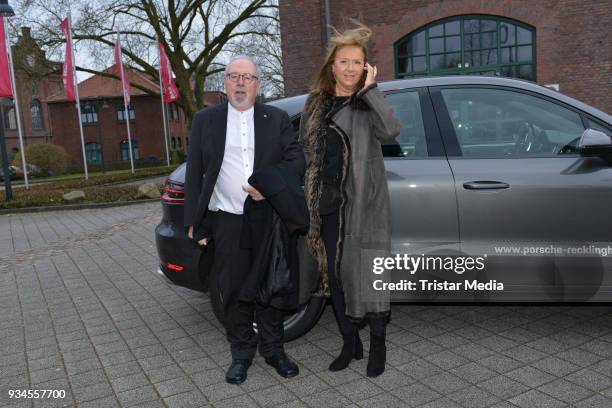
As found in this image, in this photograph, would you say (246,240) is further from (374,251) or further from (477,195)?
(477,195)

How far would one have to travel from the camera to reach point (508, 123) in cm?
353

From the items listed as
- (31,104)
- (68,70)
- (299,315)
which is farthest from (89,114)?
(299,315)

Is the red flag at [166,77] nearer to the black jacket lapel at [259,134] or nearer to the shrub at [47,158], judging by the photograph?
the shrub at [47,158]

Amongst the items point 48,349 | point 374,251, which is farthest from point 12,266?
point 374,251

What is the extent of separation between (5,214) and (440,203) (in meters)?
12.8

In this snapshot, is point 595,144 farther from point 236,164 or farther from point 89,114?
point 89,114

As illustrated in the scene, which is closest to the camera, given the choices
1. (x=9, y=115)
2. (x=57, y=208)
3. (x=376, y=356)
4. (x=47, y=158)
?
(x=376, y=356)

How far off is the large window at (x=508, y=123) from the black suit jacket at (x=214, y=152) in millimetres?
1169

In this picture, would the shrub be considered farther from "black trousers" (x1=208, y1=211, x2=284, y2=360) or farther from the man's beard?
the man's beard

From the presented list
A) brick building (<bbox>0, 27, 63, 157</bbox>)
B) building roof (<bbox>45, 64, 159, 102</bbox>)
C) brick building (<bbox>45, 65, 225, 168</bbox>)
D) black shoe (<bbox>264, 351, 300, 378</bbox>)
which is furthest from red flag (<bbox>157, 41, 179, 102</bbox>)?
black shoe (<bbox>264, 351, 300, 378</bbox>)

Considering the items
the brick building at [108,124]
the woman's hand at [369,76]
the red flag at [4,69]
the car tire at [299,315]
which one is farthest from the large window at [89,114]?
the woman's hand at [369,76]

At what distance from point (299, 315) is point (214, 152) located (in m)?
1.26

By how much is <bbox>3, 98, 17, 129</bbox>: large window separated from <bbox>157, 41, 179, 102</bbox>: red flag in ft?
108

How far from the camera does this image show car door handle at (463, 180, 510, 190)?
3.23 metres
